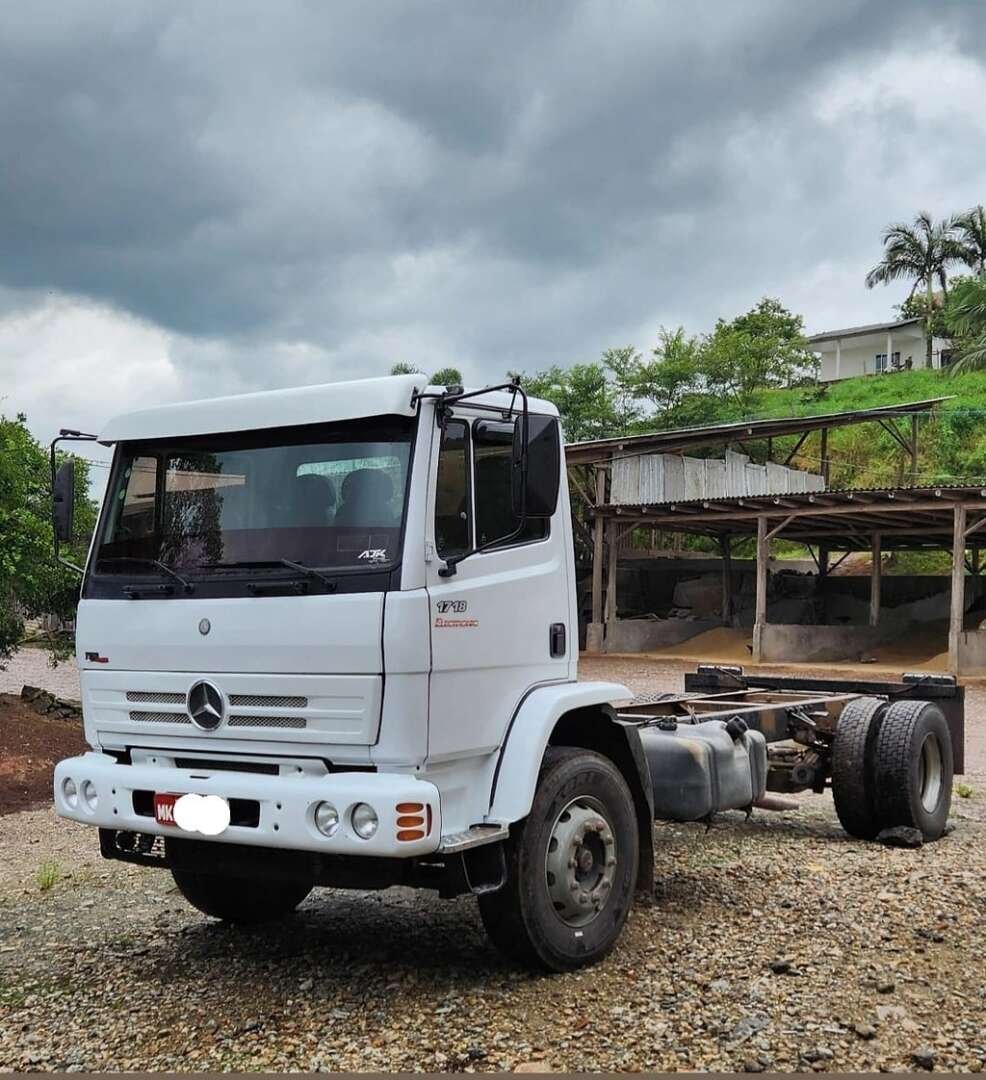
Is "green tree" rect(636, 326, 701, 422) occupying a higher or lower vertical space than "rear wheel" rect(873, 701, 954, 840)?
higher

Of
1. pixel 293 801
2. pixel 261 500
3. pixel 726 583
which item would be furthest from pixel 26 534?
pixel 726 583

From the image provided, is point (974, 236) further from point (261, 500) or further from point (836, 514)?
point (261, 500)

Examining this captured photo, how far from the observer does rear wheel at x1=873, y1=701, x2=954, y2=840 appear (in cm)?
785

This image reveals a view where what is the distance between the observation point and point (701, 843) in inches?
314

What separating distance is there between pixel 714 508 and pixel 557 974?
21847 mm

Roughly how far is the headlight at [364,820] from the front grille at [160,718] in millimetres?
921

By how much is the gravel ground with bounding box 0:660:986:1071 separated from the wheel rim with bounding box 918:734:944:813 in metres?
0.91

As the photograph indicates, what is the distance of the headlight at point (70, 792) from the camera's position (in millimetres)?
4957

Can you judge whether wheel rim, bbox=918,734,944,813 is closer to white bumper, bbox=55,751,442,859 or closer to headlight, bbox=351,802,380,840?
white bumper, bbox=55,751,442,859

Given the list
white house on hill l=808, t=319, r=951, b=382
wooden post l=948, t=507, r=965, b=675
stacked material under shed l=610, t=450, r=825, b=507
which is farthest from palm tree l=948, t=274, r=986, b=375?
white house on hill l=808, t=319, r=951, b=382

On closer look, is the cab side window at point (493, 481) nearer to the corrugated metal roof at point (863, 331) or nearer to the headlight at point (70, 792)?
the headlight at point (70, 792)

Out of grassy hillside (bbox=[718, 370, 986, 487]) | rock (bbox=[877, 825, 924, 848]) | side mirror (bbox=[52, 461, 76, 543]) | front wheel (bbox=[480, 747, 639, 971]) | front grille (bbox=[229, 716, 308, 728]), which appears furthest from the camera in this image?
grassy hillside (bbox=[718, 370, 986, 487])

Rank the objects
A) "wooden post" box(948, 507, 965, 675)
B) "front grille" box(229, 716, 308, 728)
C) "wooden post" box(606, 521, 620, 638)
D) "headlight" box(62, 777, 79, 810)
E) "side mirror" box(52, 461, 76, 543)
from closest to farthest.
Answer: "front grille" box(229, 716, 308, 728)
"headlight" box(62, 777, 79, 810)
"side mirror" box(52, 461, 76, 543)
"wooden post" box(948, 507, 965, 675)
"wooden post" box(606, 521, 620, 638)

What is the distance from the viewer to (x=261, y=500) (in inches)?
191
